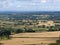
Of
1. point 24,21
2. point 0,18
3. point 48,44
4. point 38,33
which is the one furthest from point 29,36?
point 0,18

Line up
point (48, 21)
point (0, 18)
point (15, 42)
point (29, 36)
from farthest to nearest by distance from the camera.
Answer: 1. point (0, 18)
2. point (48, 21)
3. point (29, 36)
4. point (15, 42)

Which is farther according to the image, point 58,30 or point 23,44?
point 58,30

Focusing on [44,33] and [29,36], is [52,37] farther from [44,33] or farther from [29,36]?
[29,36]

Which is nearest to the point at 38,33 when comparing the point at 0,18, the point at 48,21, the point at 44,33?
the point at 44,33

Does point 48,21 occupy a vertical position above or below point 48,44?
above

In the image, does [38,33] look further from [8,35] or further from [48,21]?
[48,21]

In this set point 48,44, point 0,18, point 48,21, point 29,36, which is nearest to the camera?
point 48,44
